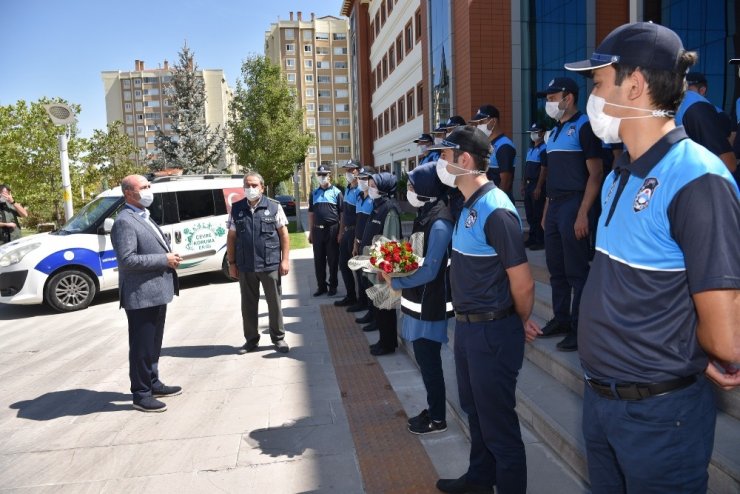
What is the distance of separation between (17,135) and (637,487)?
82.5 ft

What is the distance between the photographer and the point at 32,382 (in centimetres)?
585

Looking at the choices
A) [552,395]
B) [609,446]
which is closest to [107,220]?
[552,395]

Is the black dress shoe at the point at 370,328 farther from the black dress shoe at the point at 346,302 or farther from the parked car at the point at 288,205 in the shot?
the parked car at the point at 288,205

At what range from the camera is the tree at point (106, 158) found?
82.7ft

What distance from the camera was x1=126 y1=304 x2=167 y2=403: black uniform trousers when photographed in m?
4.89

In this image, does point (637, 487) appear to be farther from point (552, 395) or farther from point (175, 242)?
point (175, 242)

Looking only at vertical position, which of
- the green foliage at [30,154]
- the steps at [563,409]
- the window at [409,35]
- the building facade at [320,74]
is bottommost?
the steps at [563,409]

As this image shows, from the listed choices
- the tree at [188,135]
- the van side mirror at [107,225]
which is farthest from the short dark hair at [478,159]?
the tree at [188,135]

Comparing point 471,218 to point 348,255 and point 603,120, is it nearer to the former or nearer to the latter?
point 603,120

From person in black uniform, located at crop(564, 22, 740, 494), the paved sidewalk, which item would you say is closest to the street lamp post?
the paved sidewalk

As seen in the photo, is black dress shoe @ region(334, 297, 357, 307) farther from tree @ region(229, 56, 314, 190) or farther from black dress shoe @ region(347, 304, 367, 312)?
tree @ region(229, 56, 314, 190)

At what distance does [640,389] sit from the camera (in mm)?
1682

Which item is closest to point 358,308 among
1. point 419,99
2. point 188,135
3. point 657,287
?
point 657,287

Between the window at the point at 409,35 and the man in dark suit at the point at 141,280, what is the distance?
23547 millimetres
